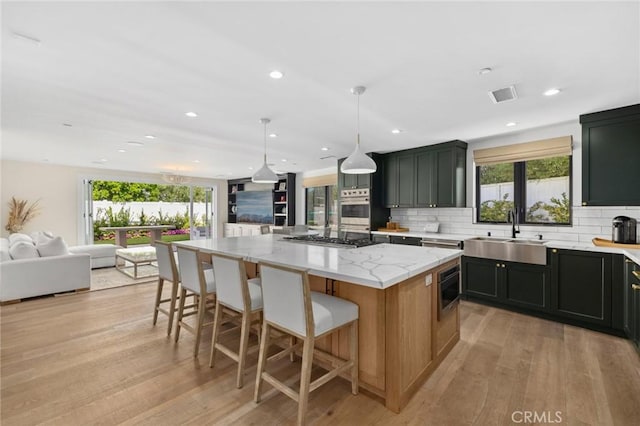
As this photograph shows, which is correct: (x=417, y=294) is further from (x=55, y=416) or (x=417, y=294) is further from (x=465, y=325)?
(x=55, y=416)

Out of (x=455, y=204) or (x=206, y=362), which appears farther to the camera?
(x=455, y=204)

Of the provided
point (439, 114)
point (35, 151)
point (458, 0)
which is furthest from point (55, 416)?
point (35, 151)

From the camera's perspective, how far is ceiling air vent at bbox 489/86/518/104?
8.46 feet

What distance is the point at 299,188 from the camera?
7934mm

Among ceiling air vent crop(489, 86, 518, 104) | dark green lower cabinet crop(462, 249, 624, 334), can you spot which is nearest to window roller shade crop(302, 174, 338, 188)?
dark green lower cabinet crop(462, 249, 624, 334)

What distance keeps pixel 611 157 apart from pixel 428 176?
2.17 m

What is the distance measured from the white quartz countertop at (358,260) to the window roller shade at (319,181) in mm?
3879

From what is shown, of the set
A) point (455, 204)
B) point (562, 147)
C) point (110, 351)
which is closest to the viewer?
point (110, 351)

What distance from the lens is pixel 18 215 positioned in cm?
630

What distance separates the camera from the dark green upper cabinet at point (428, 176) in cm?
455

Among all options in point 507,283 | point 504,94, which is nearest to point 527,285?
point 507,283

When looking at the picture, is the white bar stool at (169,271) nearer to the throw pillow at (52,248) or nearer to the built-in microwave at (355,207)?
the throw pillow at (52,248)

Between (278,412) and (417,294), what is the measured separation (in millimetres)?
1210

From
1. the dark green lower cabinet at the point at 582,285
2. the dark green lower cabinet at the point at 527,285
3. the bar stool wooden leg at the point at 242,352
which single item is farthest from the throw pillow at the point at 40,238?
the dark green lower cabinet at the point at 582,285
